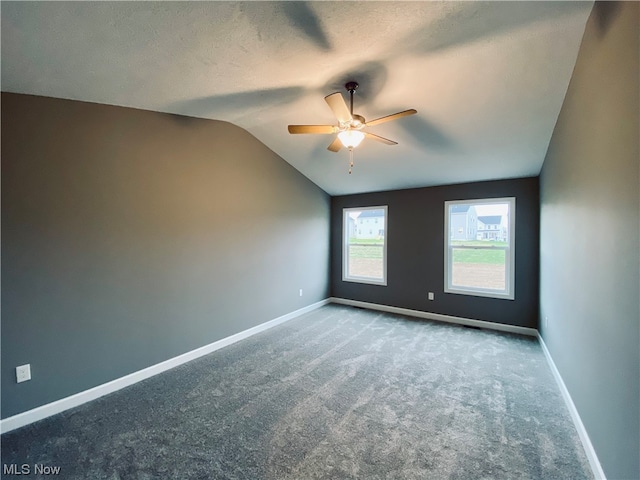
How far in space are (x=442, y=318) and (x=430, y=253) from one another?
3.58 ft

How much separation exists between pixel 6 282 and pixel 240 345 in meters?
2.25

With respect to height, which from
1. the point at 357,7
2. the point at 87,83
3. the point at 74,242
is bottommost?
the point at 74,242

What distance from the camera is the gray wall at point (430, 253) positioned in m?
3.95

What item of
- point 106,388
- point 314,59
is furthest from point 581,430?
point 106,388

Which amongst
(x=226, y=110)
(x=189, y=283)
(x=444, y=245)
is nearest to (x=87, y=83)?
(x=226, y=110)

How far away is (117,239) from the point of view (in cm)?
256

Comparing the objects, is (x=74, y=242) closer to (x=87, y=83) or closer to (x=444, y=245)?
(x=87, y=83)

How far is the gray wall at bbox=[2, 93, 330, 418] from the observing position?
207 cm

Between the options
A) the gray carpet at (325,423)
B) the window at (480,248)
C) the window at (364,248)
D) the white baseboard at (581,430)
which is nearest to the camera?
the white baseboard at (581,430)

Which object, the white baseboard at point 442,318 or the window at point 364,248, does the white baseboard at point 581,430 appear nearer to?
the white baseboard at point 442,318

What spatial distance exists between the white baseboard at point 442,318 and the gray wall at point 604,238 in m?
1.66

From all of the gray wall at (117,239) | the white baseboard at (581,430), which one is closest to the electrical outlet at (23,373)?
the gray wall at (117,239)

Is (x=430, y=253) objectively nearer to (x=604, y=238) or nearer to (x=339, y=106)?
(x=604, y=238)

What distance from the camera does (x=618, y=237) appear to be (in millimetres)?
1385
